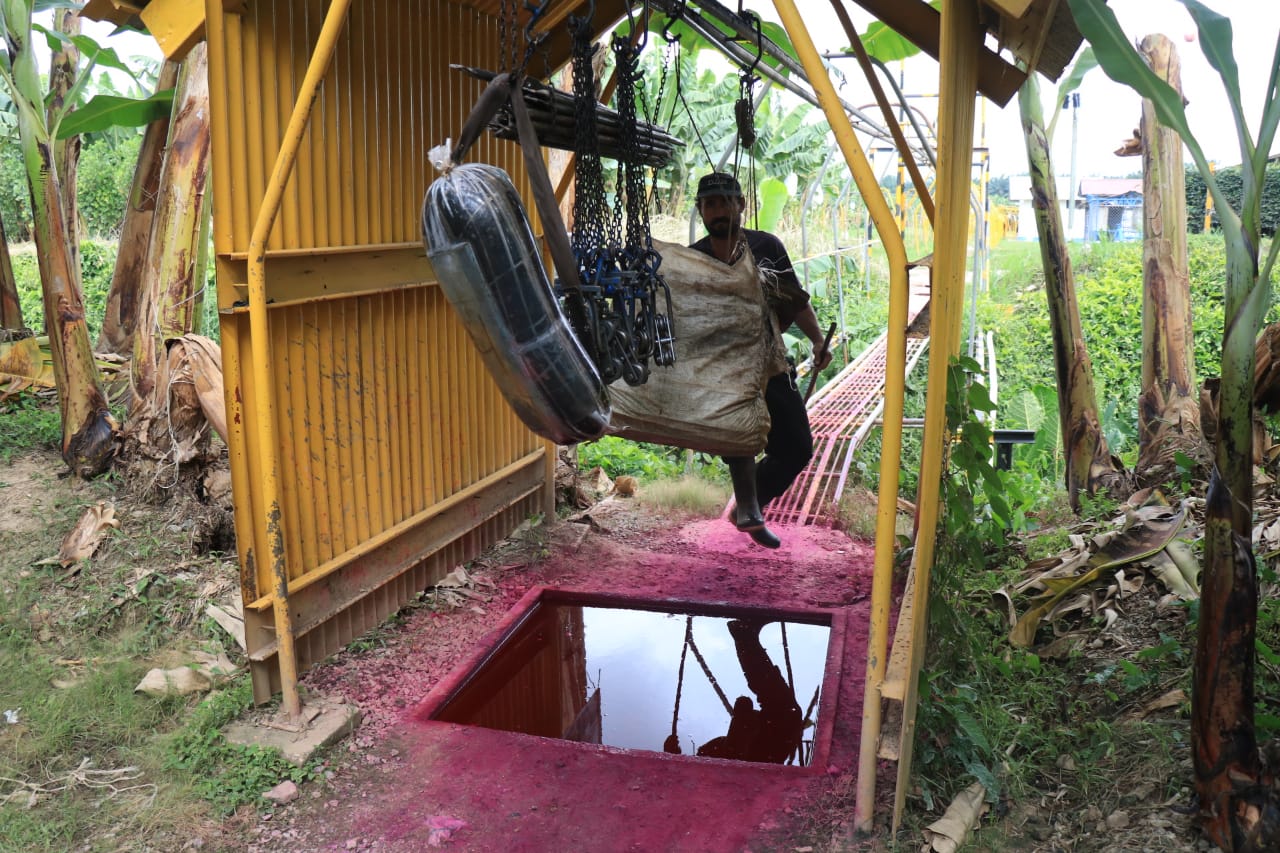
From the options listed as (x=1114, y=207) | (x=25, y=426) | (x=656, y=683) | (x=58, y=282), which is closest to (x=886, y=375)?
(x=656, y=683)

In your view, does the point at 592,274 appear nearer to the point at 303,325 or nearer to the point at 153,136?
the point at 303,325

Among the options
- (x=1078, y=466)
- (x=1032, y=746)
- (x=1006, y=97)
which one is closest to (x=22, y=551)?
(x=1032, y=746)

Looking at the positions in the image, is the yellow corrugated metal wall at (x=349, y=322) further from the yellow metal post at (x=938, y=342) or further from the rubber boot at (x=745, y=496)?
the yellow metal post at (x=938, y=342)

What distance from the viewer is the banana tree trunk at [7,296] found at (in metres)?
6.82

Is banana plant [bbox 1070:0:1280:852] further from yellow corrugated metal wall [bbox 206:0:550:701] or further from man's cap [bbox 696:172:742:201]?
yellow corrugated metal wall [bbox 206:0:550:701]

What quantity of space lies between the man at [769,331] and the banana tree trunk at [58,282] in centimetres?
347

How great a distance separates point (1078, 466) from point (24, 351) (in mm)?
6753

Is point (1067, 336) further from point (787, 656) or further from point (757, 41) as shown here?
point (757, 41)

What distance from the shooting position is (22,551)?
194 inches

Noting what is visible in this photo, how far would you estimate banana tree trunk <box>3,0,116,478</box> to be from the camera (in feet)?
17.4

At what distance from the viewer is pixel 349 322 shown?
4348 millimetres

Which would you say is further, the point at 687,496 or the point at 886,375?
the point at 687,496

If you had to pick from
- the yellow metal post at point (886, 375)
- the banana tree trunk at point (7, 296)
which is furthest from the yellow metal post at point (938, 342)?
the banana tree trunk at point (7, 296)

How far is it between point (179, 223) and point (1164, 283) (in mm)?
5528
